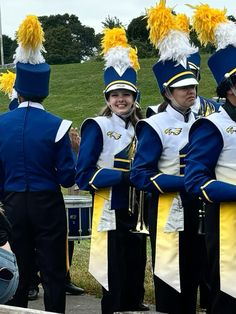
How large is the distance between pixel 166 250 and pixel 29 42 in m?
1.83

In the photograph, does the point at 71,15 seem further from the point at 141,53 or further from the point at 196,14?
the point at 196,14

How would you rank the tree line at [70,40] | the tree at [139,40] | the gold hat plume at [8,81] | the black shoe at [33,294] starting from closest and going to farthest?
the black shoe at [33,294]
the gold hat plume at [8,81]
the tree at [139,40]
the tree line at [70,40]

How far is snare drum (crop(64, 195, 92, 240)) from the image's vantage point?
6.34 m

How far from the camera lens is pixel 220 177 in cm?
409

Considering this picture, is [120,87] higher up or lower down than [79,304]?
higher up

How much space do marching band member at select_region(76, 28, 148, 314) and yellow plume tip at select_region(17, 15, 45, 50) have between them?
0.62 m

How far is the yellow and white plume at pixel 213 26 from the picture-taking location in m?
4.27

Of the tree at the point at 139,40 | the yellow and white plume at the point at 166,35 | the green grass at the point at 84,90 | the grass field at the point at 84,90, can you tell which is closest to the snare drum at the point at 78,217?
the yellow and white plume at the point at 166,35

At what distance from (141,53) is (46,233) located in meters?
35.7

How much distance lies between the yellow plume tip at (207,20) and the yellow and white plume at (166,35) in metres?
0.27

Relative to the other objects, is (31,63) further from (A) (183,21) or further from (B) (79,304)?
(B) (79,304)

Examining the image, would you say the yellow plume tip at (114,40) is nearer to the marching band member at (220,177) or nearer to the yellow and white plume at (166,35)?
the yellow and white plume at (166,35)

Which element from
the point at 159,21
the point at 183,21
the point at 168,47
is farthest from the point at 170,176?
the point at 183,21

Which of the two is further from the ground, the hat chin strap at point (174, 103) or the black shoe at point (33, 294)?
the hat chin strap at point (174, 103)
